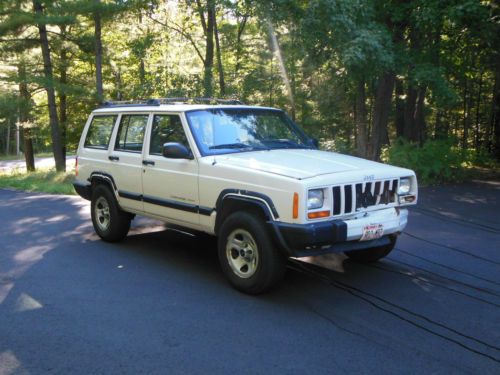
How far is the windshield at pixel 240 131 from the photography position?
5887 mm

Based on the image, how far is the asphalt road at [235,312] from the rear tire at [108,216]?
0.18 meters

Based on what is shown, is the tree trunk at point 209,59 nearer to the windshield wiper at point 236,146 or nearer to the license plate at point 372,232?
the windshield wiper at point 236,146

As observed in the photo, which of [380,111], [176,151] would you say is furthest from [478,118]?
[176,151]

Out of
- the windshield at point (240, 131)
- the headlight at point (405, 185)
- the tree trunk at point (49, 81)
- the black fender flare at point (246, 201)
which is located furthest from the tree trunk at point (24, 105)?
the headlight at point (405, 185)

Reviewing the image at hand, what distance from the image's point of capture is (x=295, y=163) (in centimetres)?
530

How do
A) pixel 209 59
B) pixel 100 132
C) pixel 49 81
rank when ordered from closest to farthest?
pixel 100 132, pixel 49 81, pixel 209 59

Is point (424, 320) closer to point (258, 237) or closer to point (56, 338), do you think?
point (258, 237)

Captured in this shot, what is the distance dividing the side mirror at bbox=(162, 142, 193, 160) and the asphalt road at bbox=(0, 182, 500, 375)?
1376 mm

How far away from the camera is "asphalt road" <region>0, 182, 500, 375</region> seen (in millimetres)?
3770

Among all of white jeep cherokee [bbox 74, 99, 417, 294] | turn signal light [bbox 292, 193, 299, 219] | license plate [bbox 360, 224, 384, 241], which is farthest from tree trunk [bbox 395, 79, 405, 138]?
turn signal light [bbox 292, 193, 299, 219]

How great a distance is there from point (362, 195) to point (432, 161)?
9.48 metres

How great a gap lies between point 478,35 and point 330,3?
195 inches

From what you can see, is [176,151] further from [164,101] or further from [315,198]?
[164,101]

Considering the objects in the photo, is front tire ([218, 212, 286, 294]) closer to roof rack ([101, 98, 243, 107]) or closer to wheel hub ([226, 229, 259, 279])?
wheel hub ([226, 229, 259, 279])
